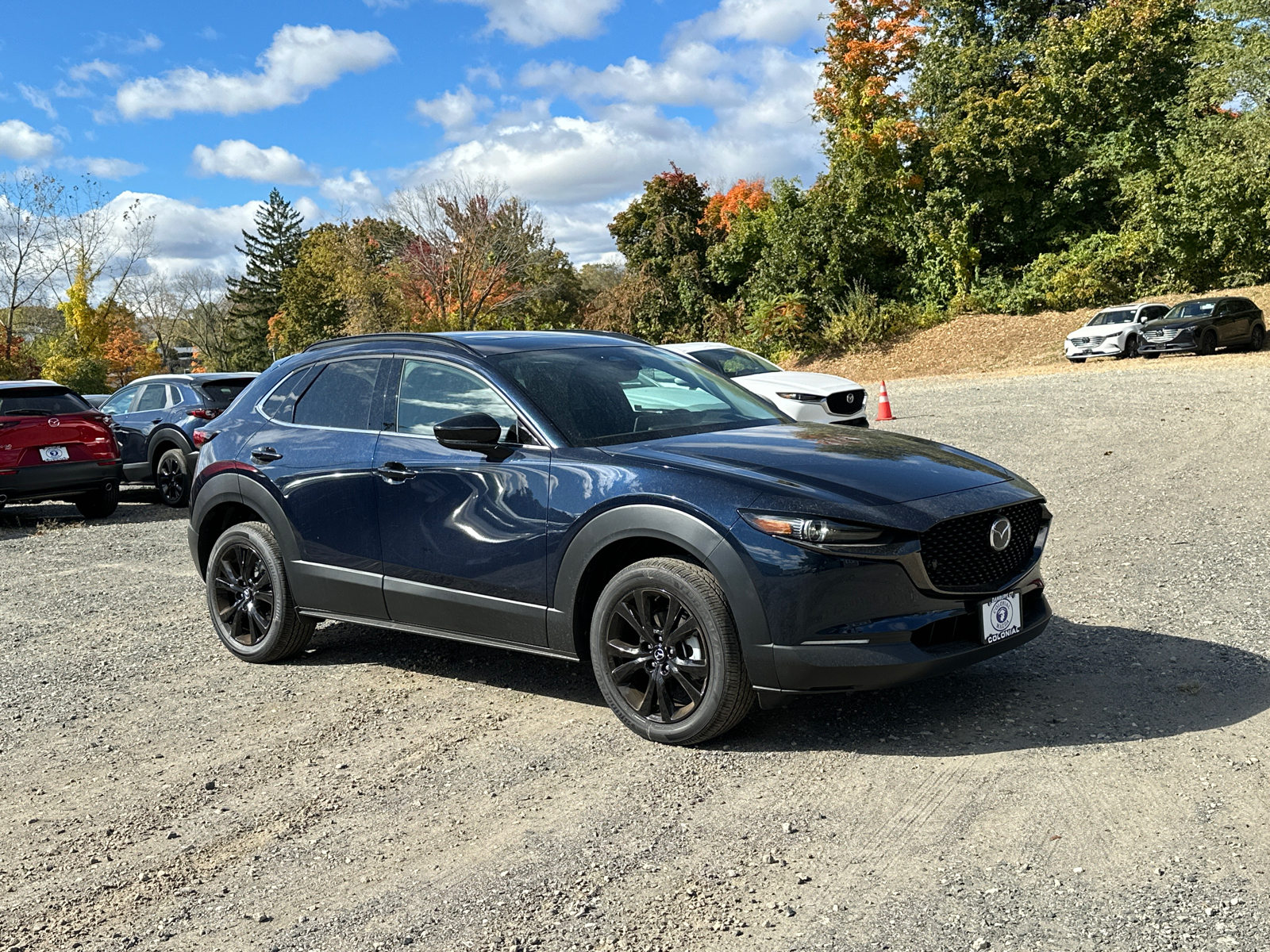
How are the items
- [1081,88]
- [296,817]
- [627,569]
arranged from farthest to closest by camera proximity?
[1081,88], [627,569], [296,817]

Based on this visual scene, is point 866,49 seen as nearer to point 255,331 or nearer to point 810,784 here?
point 810,784

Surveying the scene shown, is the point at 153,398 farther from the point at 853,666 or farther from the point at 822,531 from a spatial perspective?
the point at 853,666

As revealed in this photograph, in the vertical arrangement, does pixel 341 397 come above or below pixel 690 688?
above

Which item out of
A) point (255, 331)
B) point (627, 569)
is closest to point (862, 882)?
point (627, 569)

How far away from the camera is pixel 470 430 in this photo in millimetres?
4973

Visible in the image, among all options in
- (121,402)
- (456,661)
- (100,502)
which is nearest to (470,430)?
(456,661)

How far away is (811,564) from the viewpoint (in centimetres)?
424

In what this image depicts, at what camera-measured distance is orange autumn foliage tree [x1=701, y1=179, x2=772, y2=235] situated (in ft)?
141

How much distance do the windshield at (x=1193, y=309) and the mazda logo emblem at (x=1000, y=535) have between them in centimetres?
2647

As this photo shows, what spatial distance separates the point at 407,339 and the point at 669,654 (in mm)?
2289

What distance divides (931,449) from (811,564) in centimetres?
131

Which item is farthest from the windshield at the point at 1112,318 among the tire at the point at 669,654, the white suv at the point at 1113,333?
the tire at the point at 669,654

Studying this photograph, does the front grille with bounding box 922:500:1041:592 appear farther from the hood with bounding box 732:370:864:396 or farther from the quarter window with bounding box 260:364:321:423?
the hood with bounding box 732:370:864:396

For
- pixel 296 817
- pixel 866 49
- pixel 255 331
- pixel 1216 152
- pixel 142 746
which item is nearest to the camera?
pixel 296 817
